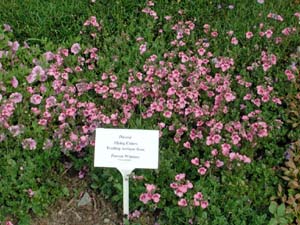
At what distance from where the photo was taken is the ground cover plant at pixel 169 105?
3.62 metres

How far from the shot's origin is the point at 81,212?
3.82 meters

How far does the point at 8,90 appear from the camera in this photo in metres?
4.16

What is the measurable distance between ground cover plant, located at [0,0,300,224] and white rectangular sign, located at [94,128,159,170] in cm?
28

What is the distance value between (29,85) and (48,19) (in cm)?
91

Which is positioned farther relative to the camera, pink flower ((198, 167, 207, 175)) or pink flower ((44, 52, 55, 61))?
pink flower ((44, 52, 55, 61))

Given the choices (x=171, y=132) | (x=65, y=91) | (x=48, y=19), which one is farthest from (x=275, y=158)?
(x=48, y=19)

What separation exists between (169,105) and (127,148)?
763 mm

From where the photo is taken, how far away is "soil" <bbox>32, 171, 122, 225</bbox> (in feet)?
12.3

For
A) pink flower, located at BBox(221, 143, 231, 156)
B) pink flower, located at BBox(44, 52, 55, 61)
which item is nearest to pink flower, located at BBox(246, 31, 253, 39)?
pink flower, located at BBox(221, 143, 231, 156)

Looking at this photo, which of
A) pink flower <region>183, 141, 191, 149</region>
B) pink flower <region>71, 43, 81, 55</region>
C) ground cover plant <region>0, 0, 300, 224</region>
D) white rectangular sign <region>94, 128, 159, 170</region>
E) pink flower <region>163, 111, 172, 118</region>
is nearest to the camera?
white rectangular sign <region>94, 128, 159, 170</region>

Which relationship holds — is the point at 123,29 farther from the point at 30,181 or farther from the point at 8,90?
the point at 30,181

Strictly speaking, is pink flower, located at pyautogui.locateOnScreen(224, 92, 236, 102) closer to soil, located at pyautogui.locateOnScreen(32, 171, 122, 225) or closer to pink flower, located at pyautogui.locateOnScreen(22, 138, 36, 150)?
soil, located at pyautogui.locateOnScreen(32, 171, 122, 225)

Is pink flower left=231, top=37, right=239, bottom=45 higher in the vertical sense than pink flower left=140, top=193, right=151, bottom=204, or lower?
higher

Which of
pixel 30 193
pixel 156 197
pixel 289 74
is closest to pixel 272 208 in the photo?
pixel 156 197
